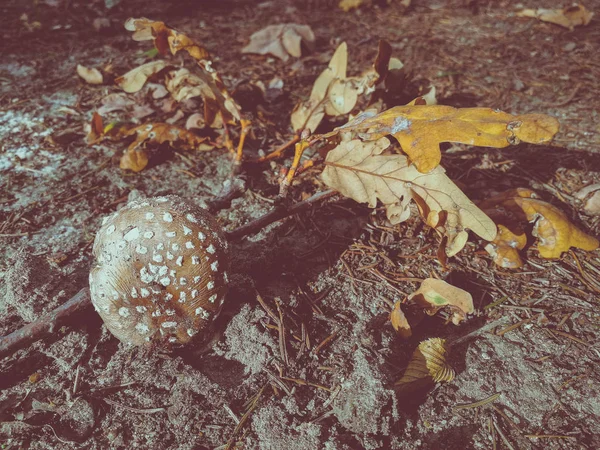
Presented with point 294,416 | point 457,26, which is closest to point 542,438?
point 294,416

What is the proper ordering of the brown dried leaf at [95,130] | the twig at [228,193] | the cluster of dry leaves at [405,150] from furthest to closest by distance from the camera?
1. the brown dried leaf at [95,130]
2. the twig at [228,193]
3. the cluster of dry leaves at [405,150]

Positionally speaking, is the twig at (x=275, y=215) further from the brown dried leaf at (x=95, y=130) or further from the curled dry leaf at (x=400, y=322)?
the brown dried leaf at (x=95, y=130)

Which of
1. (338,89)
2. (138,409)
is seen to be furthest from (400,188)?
(138,409)

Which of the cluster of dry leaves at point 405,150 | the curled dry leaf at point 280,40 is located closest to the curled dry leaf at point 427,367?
the cluster of dry leaves at point 405,150

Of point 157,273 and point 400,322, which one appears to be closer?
point 157,273

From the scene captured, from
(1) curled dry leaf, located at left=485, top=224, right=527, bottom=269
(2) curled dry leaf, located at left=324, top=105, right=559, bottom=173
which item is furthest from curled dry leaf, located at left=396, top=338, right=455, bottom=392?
(2) curled dry leaf, located at left=324, top=105, right=559, bottom=173

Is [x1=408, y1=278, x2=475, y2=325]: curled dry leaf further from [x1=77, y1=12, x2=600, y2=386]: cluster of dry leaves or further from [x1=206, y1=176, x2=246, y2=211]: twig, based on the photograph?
[x1=206, y1=176, x2=246, y2=211]: twig

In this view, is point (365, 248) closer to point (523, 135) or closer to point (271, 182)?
point (271, 182)

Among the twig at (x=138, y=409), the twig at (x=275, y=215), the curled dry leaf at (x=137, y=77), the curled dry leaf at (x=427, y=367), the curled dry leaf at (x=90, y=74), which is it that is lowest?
the twig at (x=138, y=409)

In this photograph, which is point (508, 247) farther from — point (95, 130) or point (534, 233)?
point (95, 130)
